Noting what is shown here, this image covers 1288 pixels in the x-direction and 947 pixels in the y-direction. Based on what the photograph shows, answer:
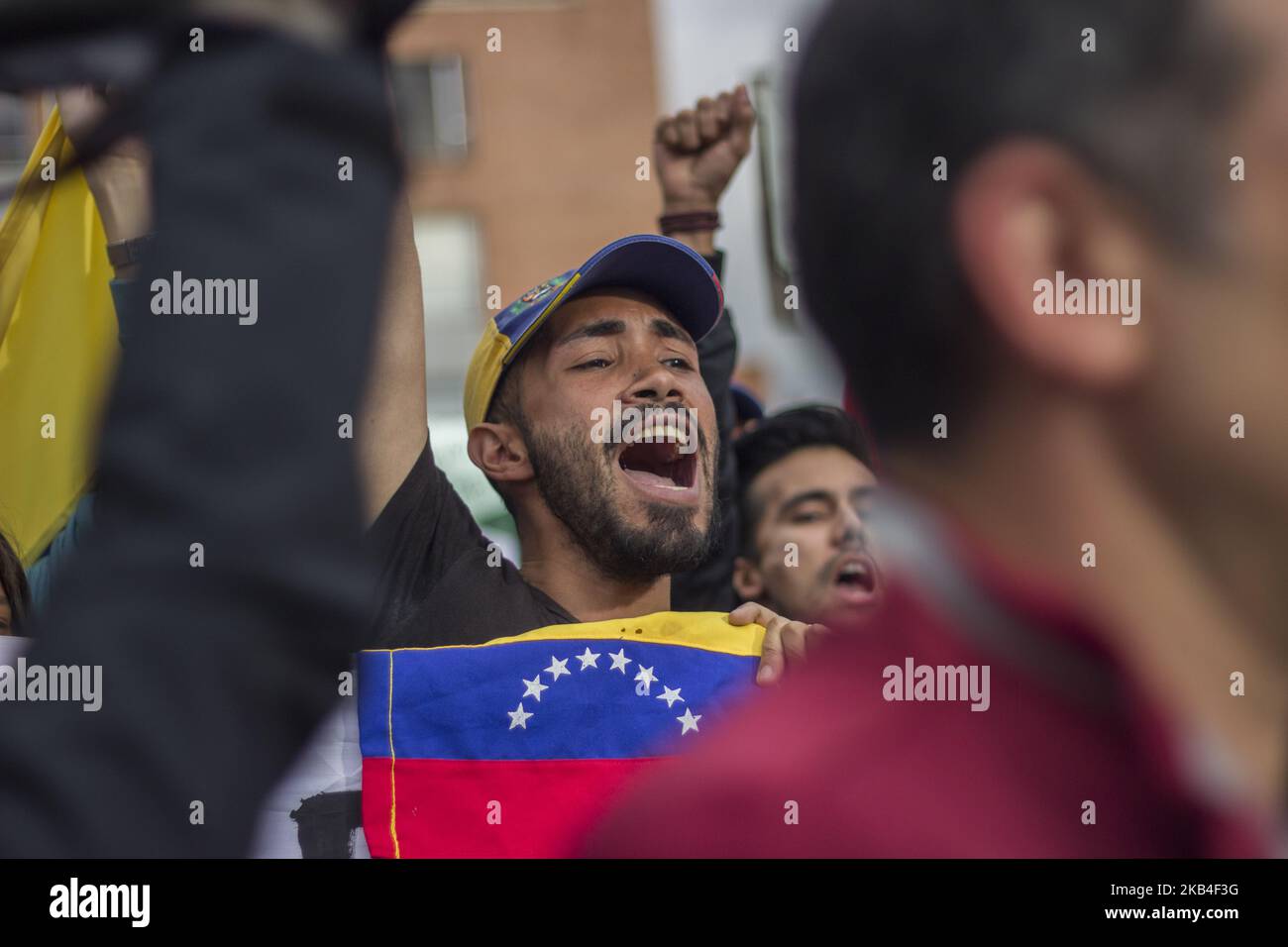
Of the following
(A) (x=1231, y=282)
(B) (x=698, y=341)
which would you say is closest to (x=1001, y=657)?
(A) (x=1231, y=282)

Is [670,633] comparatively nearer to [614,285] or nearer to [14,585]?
[614,285]

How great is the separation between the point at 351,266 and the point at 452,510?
167 centimetres

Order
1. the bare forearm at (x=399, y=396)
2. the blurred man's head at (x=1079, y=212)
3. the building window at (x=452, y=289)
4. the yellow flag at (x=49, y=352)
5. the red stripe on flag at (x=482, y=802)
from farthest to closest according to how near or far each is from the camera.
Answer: the building window at (x=452, y=289), the yellow flag at (x=49, y=352), the bare forearm at (x=399, y=396), the red stripe on flag at (x=482, y=802), the blurred man's head at (x=1079, y=212)

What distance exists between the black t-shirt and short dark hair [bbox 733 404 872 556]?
87 centimetres

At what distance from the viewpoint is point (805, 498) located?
114 inches

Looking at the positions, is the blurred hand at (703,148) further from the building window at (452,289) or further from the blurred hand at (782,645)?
the building window at (452,289)

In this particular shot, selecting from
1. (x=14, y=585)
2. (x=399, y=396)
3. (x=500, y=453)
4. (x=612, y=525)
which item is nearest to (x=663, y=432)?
Result: (x=612, y=525)

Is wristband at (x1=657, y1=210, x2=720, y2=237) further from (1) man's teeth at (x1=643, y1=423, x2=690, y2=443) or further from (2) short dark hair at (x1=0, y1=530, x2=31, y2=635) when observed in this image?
(2) short dark hair at (x1=0, y1=530, x2=31, y2=635)

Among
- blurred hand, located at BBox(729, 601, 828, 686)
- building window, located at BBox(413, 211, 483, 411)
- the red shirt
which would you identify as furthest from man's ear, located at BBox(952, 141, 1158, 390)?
building window, located at BBox(413, 211, 483, 411)

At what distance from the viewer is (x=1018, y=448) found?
735mm

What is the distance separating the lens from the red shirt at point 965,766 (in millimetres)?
698

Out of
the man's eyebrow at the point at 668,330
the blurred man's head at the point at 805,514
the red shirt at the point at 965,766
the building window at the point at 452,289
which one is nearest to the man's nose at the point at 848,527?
the blurred man's head at the point at 805,514

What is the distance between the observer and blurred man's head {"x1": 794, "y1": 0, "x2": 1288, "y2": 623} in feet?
2.26
